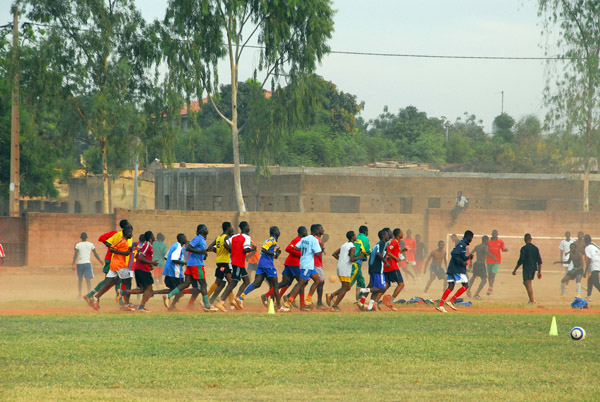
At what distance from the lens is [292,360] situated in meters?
10.3

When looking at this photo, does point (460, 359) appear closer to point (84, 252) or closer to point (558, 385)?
point (558, 385)

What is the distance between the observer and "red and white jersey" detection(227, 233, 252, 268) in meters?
17.3

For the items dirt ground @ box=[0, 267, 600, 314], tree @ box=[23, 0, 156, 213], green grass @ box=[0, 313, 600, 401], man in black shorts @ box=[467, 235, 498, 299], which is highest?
tree @ box=[23, 0, 156, 213]

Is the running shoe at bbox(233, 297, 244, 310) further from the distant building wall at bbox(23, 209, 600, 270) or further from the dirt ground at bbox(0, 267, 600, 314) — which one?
the distant building wall at bbox(23, 209, 600, 270)

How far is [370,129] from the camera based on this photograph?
93.9 m

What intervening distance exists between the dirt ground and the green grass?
3.85 meters

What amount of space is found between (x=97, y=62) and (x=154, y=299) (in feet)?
46.9

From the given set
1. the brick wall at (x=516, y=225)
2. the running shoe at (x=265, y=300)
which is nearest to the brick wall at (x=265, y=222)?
the brick wall at (x=516, y=225)

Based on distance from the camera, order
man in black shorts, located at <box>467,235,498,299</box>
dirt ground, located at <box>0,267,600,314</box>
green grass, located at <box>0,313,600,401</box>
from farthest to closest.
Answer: man in black shorts, located at <box>467,235,498,299</box> < dirt ground, located at <box>0,267,600,314</box> < green grass, located at <box>0,313,600,401</box>

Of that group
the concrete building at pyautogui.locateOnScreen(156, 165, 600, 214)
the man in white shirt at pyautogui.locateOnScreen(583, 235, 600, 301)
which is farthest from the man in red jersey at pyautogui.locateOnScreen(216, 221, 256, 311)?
the concrete building at pyautogui.locateOnScreen(156, 165, 600, 214)

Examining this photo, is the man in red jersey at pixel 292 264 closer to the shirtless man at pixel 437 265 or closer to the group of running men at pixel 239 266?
the group of running men at pixel 239 266

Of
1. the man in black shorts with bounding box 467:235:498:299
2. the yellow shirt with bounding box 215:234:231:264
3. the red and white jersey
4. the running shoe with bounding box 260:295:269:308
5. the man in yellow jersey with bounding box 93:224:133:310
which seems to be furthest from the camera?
the man in black shorts with bounding box 467:235:498:299

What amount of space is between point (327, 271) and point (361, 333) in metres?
18.1

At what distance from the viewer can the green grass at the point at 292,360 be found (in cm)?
845
